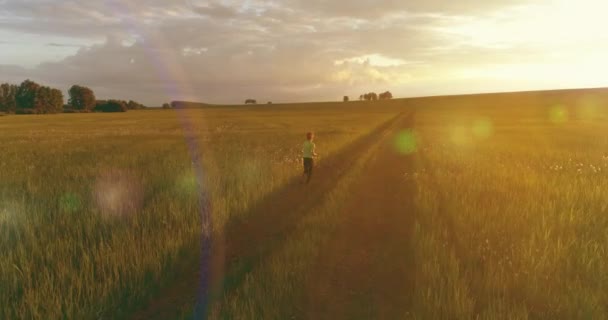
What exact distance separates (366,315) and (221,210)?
4.15 metres

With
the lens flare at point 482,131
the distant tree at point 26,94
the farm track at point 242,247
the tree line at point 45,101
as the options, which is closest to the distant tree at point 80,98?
the tree line at point 45,101

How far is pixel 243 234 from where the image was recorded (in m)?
6.24

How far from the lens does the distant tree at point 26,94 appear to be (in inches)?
4518

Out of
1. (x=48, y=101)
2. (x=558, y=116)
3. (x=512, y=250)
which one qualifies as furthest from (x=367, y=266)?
(x=48, y=101)

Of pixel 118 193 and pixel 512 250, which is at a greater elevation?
pixel 118 193

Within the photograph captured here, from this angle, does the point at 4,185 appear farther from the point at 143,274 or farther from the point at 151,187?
the point at 143,274

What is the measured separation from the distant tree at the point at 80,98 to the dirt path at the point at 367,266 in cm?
14326

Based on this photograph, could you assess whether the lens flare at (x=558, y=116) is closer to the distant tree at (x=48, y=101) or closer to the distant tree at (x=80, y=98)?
the distant tree at (x=48, y=101)

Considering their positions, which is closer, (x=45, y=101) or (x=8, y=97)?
(x=45, y=101)

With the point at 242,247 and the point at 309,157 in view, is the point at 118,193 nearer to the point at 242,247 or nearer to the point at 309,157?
the point at 242,247

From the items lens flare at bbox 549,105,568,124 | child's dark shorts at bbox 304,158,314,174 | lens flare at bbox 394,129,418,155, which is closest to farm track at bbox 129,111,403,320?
child's dark shorts at bbox 304,158,314,174

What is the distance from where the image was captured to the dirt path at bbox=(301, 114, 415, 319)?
3.75 meters

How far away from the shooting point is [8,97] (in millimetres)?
119500

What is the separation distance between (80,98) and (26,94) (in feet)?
50.4
